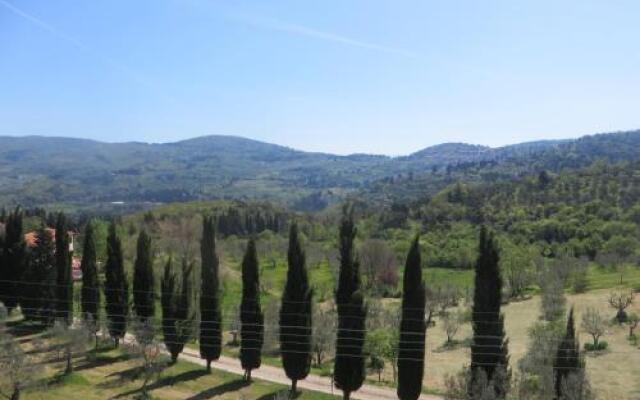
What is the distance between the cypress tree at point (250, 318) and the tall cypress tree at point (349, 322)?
6484 millimetres

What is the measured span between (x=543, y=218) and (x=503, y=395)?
399 feet

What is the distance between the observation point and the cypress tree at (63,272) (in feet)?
161

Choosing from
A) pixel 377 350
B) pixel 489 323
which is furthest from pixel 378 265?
pixel 489 323

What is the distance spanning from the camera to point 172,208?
629 feet

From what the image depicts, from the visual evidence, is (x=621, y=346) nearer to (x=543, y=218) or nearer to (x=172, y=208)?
(x=543, y=218)

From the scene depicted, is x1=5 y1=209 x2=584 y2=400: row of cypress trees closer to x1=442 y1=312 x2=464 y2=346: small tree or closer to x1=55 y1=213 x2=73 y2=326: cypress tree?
x1=55 y1=213 x2=73 y2=326: cypress tree

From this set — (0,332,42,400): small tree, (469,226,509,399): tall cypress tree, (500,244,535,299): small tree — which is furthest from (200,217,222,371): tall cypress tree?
(500,244,535,299): small tree

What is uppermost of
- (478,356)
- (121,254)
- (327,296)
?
(121,254)

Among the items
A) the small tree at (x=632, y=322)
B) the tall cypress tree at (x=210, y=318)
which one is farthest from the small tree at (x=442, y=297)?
the tall cypress tree at (x=210, y=318)

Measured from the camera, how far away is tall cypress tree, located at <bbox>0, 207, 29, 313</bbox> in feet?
175

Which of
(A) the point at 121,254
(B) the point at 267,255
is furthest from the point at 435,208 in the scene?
(A) the point at 121,254

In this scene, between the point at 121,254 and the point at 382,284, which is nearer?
the point at 121,254

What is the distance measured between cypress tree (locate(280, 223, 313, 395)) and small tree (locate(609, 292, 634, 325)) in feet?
133

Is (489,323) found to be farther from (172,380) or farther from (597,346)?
(597,346)
